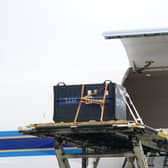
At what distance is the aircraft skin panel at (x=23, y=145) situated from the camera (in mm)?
9438

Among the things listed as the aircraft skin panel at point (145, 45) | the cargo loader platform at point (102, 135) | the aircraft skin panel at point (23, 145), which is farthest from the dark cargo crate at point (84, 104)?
the aircraft skin panel at point (23, 145)

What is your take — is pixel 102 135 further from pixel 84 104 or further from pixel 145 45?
pixel 145 45

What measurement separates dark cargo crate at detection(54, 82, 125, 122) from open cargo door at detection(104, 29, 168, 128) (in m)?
0.71

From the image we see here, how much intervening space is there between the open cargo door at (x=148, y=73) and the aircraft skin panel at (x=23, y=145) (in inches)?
58.7

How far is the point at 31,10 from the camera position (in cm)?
1056

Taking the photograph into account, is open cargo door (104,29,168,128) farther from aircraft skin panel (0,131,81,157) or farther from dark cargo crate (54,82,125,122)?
aircraft skin panel (0,131,81,157)

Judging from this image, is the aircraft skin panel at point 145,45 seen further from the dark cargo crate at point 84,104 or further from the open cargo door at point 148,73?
the dark cargo crate at point 84,104

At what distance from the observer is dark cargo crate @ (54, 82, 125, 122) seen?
22.5 feet

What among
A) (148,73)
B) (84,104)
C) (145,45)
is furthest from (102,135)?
(148,73)

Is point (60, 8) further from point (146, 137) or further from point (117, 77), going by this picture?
point (146, 137)

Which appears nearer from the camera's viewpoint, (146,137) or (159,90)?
(146,137)

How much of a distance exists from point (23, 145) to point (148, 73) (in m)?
2.20

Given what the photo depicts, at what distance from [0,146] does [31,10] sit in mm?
2380

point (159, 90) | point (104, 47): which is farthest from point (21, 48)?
point (159, 90)
